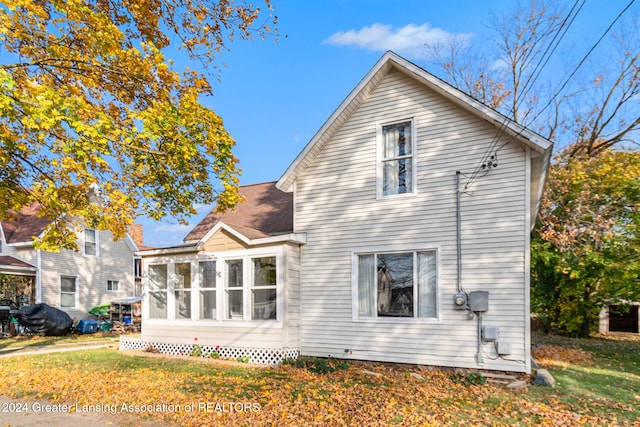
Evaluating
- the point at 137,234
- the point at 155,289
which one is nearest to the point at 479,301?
the point at 155,289

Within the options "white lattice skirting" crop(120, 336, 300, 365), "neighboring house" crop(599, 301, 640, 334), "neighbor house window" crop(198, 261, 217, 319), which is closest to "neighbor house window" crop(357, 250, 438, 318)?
"white lattice skirting" crop(120, 336, 300, 365)

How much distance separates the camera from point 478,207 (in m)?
8.93

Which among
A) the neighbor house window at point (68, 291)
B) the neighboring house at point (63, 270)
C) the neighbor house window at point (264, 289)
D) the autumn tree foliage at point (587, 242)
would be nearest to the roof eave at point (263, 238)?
the neighbor house window at point (264, 289)

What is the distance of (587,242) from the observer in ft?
43.4

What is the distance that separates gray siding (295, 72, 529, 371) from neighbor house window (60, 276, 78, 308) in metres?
15.9

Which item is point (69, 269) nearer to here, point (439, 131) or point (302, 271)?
point (302, 271)

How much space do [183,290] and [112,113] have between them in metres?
5.42

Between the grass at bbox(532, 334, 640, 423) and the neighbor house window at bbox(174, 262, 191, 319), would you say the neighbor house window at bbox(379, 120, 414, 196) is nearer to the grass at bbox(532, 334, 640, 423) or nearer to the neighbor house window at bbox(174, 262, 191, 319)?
the grass at bbox(532, 334, 640, 423)

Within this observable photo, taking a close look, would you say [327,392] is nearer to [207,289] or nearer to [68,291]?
[207,289]

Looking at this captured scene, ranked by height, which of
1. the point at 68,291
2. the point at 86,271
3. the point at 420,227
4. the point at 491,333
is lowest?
the point at 68,291

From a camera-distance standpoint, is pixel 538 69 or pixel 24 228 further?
pixel 24 228

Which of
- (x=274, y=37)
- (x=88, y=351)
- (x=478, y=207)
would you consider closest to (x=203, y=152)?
(x=274, y=37)

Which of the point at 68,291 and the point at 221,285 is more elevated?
the point at 221,285

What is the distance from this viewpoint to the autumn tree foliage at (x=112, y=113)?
6895mm
